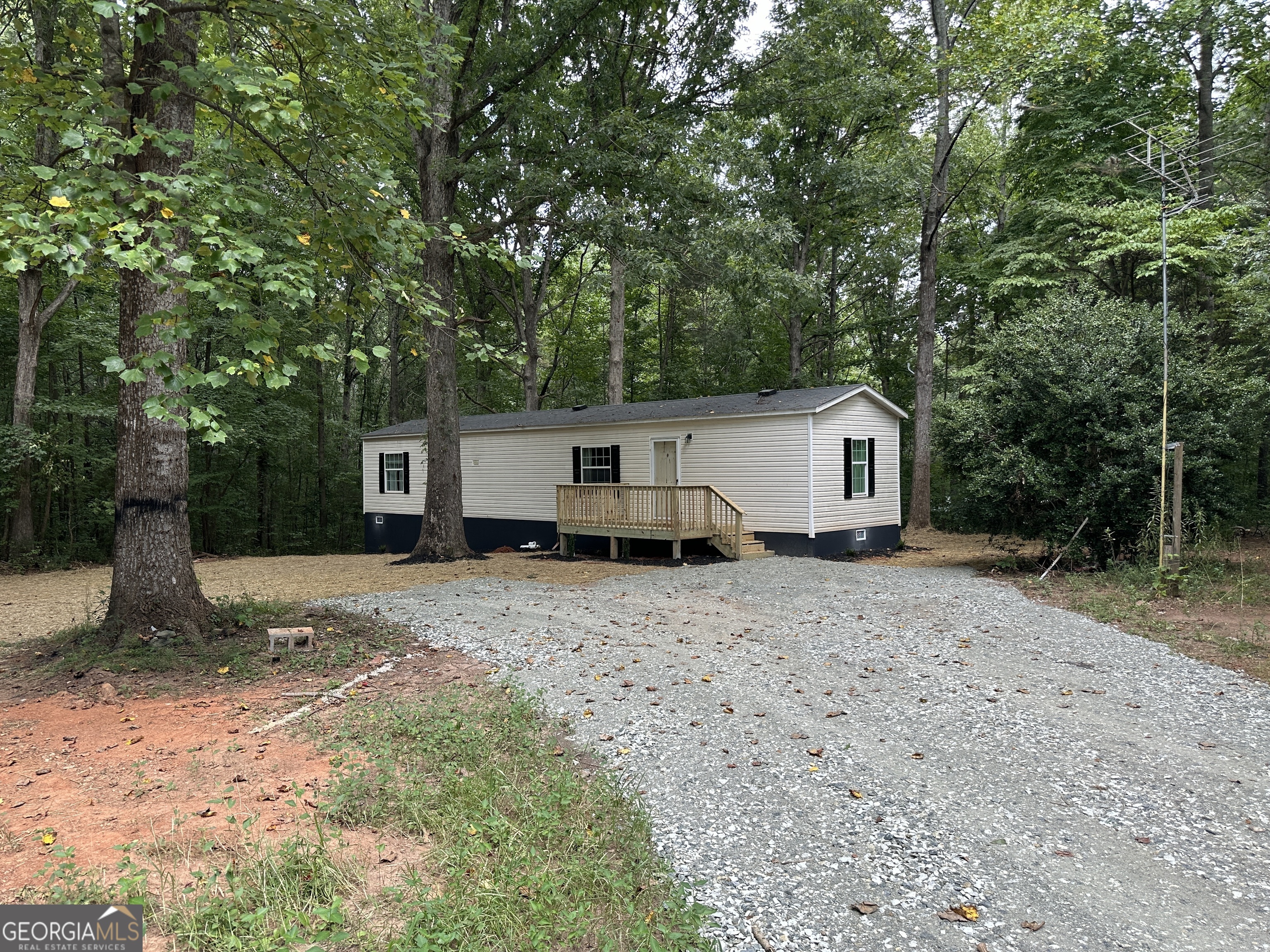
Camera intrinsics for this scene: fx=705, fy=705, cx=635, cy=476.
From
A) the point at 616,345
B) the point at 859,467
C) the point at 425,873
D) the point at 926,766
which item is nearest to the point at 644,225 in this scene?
the point at 859,467

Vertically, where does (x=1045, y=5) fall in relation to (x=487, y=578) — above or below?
above

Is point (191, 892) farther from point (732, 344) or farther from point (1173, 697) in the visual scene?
point (732, 344)

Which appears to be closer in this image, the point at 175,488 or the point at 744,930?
the point at 744,930

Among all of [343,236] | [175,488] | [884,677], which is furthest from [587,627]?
[343,236]

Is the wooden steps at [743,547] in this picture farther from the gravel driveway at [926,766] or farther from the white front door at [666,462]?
the gravel driveway at [926,766]

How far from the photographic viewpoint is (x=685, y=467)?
15078 mm

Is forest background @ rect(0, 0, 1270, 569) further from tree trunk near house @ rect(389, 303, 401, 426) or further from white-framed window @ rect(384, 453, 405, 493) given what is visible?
white-framed window @ rect(384, 453, 405, 493)

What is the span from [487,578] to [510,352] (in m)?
5.99

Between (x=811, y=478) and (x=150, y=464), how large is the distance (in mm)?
10576

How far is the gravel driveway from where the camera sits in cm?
274

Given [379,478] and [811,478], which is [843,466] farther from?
[379,478]

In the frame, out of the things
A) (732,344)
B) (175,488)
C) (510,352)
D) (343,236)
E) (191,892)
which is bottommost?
(191,892)

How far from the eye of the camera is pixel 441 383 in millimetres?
13273

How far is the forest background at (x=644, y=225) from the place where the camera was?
4.80 metres
